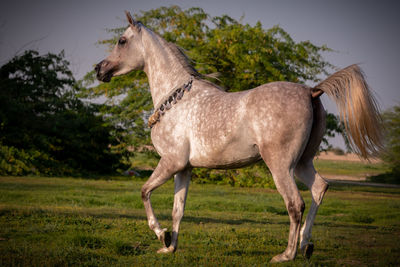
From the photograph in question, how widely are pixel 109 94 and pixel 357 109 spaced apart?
17.5 metres

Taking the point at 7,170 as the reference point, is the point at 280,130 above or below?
above

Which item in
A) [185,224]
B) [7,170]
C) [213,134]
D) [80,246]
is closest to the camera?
[213,134]

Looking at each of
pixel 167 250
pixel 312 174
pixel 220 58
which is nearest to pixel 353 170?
pixel 220 58

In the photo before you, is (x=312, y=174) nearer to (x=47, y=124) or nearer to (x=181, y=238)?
(x=181, y=238)

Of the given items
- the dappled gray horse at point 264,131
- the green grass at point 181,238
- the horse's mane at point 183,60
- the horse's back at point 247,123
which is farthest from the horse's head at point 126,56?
the green grass at point 181,238

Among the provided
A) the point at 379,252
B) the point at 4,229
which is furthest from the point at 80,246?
the point at 379,252

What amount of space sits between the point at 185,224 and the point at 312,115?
439 centimetres

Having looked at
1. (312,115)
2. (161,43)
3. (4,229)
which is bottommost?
(4,229)

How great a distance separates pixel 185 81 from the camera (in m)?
5.82

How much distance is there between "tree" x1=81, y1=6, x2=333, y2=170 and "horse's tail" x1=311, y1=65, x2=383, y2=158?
12.9 meters

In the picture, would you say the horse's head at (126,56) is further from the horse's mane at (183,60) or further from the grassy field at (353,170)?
the grassy field at (353,170)

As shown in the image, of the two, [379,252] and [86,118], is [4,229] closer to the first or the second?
[379,252]

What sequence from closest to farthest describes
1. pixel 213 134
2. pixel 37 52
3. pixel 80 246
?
pixel 213 134 → pixel 80 246 → pixel 37 52

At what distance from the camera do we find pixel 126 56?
6238 mm
